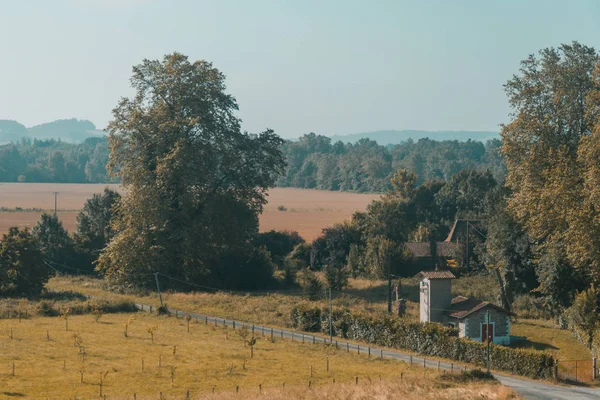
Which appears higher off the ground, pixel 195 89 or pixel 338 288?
pixel 195 89

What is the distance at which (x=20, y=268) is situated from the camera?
236ft

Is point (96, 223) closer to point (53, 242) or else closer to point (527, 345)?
point (53, 242)

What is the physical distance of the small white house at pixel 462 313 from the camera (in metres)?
55.5

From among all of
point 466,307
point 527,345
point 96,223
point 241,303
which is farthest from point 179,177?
point 527,345

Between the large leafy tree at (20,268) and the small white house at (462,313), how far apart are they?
36.2 meters

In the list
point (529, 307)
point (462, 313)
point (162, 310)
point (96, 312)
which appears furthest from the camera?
point (529, 307)

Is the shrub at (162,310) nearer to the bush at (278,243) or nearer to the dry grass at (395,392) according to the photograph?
the dry grass at (395,392)

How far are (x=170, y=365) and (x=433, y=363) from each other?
16.4m

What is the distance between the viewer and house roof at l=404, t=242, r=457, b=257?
308 ft

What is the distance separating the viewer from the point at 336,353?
50.9m

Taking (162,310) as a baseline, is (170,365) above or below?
below

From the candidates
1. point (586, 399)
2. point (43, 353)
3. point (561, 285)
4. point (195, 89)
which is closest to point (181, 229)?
point (195, 89)

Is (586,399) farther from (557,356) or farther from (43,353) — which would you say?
(43,353)

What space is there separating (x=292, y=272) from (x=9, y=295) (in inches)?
1163
